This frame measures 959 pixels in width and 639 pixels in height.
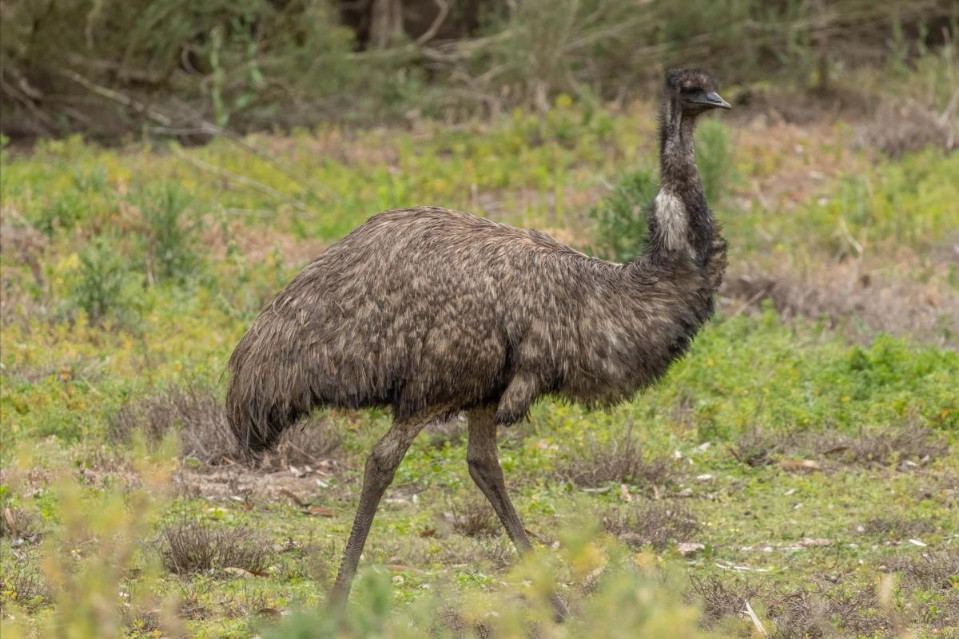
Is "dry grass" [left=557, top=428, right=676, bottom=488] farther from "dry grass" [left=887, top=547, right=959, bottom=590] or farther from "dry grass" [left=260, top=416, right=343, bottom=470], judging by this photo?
"dry grass" [left=887, top=547, right=959, bottom=590]

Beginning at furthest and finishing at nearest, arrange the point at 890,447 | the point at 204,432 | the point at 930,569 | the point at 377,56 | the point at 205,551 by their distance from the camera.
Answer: the point at 377,56
the point at 890,447
the point at 204,432
the point at 205,551
the point at 930,569

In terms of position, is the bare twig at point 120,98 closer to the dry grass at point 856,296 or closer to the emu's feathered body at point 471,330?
the dry grass at point 856,296

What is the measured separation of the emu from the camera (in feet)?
17.6

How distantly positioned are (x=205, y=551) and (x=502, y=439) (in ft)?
7.27

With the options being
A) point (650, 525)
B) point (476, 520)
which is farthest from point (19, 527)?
point (650, 525)

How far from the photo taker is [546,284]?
5.45m

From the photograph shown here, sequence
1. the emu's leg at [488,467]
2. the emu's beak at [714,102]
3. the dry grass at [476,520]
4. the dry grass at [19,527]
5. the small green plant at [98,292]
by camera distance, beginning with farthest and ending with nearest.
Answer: the small green plant at [98,292]
the dry grass at [476,520]
the dry grass at [19,527]
the emu's leg at [488,467]
the emu's beak at [714,102]

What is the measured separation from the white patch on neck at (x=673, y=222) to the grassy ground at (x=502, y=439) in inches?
43.2

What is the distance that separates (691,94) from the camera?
5.68 meters

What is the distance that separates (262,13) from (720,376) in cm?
749

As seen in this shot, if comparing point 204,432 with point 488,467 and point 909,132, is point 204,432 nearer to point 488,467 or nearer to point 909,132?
point 488,467

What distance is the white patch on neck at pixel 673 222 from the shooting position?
5453mm

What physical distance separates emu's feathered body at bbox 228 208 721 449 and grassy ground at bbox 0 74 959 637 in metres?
0.62

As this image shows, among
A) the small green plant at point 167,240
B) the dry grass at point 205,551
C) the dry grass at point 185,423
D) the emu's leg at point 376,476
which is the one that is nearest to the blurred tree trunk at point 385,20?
the small green plant at point 167,240
